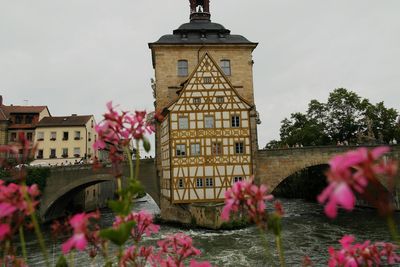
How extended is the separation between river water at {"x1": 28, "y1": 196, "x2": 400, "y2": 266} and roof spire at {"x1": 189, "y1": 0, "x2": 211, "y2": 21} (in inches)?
754

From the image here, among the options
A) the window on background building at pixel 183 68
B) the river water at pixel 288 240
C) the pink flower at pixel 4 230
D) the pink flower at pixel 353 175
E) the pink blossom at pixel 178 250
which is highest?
the window on background building at pixel 183 68

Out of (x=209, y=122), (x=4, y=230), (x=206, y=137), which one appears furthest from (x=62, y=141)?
(x=4, y=230)

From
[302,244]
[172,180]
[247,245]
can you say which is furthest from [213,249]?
[172,180]

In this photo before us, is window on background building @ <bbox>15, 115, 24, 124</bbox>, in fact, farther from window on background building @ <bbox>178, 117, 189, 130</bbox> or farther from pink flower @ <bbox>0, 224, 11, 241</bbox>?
pink flower @ <bbox>0, 224, 11, 241</bbox>

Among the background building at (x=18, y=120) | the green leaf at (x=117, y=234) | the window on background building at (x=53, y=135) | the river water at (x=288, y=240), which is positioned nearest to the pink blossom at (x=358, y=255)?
the green leaf at (x=117, y=234)

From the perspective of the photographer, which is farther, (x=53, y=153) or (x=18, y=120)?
Result: (x=18, y=120)

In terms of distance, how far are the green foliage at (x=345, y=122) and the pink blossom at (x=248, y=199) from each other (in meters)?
34.6

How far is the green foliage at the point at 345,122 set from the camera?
1400 inches

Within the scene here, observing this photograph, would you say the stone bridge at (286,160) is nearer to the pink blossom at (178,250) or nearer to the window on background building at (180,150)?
the window on background building at (180,150)

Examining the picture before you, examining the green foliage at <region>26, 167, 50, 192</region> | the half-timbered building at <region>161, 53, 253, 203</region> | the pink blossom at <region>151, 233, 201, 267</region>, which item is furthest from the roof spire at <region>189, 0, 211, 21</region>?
the pink blossom at <region>151, 233, 201, 267</region>

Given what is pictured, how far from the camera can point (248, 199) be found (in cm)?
192

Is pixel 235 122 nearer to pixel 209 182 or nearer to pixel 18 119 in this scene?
pixel 209 182

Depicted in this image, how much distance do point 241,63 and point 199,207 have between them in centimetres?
1336

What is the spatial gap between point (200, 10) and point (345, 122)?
764 inches
